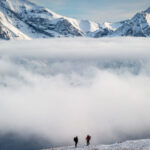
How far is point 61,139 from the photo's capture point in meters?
190

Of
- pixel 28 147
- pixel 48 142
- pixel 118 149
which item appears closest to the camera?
pixel 118 149

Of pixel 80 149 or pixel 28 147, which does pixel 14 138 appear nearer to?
pixel 28 147

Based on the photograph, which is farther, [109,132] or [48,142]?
[109,132]

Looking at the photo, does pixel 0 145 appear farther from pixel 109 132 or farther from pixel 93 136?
pixel 109 132

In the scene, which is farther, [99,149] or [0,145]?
[0,145]

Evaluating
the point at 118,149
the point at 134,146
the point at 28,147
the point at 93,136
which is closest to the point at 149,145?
the point at 134,146

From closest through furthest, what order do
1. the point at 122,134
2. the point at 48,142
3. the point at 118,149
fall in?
the point at 118,149, the point at 48,142, the point at 122,134

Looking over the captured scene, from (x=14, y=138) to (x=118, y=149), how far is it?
146080 millimetres

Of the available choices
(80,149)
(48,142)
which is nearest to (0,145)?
(48,142)

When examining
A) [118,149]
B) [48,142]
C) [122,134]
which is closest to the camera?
[118,149]

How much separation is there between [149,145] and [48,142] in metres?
136

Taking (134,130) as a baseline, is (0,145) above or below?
below

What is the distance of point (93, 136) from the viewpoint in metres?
188

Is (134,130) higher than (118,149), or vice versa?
(134,130)
